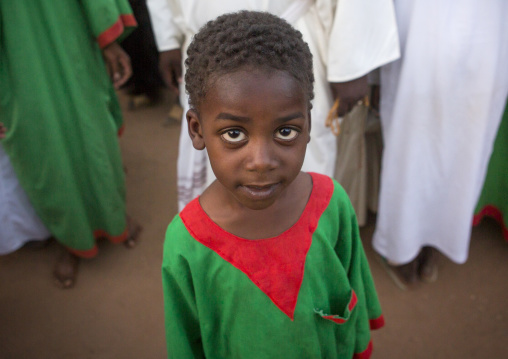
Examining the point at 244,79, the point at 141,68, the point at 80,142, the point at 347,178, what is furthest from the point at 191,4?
the point at 141,68

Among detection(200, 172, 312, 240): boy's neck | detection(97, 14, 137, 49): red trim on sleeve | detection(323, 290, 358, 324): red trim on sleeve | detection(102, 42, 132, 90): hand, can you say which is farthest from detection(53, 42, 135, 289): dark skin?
detection(323, 290, 358, 324): red trim on sleeve

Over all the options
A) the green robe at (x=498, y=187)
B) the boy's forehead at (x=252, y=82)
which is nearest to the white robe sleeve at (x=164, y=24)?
the boy's forehead at (x=252, y=82)

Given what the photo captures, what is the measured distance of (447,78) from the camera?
1770 millimetres

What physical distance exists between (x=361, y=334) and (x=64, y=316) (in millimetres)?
1799

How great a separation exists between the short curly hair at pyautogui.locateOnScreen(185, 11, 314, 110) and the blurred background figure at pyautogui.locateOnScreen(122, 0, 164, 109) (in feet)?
11.3

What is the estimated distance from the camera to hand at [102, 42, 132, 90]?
2314mm

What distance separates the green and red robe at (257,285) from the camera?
1038 mm

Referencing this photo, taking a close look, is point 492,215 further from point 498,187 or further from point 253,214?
point 253,214

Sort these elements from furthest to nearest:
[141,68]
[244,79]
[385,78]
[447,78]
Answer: [141,68] → [385,78] → [447,78] → [244,79]

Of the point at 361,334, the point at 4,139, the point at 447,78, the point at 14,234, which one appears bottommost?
the point at 14,234

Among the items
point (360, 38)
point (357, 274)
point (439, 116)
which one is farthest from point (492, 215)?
point (357, 274)

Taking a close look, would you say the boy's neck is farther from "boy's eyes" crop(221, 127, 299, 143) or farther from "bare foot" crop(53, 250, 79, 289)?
"bare foot" crop(53, 250, 79, 289)

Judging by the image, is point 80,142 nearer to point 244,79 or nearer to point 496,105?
Result: point 244,79

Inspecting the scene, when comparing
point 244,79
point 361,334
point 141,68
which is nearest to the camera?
point 244,79
